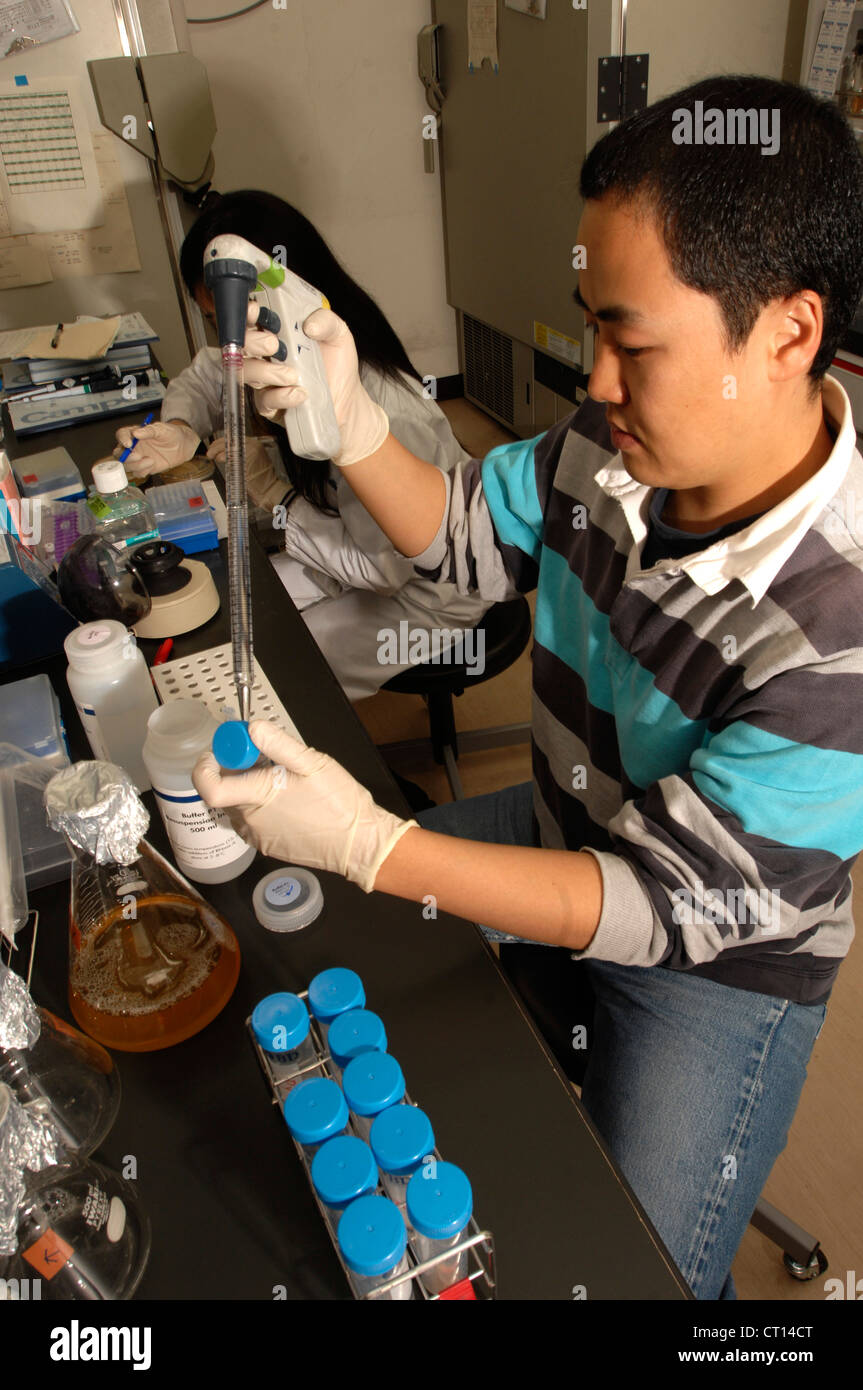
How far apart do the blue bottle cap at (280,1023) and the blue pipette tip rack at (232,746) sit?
173 mm

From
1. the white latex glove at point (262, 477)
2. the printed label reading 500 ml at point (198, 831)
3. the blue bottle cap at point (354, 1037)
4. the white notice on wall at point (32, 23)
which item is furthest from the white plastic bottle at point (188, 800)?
the white notice on wall at point (32, 23)

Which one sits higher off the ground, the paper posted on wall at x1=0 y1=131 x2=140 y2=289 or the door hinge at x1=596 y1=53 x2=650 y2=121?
the door hinge at x1=596 y1=53 x2=650 y2=121

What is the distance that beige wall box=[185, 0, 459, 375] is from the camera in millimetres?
2877

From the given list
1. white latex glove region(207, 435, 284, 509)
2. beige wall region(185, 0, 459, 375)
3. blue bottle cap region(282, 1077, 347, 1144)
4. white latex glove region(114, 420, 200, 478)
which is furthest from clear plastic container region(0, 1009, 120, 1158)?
beige wall region(185, 0, 459, 375)

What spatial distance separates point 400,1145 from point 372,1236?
0.17 feet

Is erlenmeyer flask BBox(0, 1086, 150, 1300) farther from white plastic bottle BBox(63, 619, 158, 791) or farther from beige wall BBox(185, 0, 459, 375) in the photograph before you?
beige wall BBox(185, 0, 459, 375)

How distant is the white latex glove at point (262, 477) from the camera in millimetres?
1859

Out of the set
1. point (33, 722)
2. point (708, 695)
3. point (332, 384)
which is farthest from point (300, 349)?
point (708, 695)

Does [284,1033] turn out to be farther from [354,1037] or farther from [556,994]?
[556,994]

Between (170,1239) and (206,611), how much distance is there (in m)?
0.76

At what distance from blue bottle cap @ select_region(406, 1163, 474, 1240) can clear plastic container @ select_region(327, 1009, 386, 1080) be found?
0.09 m

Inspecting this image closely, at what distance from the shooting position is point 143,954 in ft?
2.30

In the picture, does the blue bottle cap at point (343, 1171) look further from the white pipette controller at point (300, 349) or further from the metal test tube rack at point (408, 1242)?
the white pipette controller at point (300, 349)
